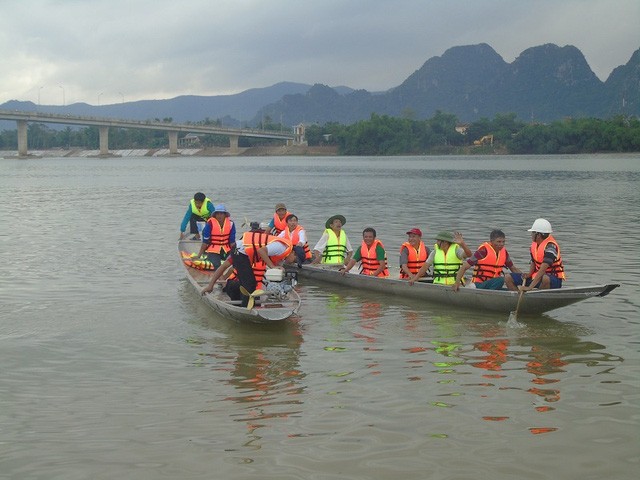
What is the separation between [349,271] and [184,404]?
6.80 m

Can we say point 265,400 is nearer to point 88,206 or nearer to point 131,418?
point 131,418

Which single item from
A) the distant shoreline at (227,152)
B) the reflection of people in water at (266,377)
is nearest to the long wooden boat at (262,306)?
the reflection of people in water at (266,377)

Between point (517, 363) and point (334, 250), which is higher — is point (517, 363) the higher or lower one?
the lower one

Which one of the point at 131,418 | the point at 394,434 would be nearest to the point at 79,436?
the point at 131,418

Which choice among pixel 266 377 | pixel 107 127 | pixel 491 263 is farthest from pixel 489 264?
pixel 107 127

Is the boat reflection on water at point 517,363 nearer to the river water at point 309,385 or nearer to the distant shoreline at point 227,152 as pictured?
the river water at point 309,385

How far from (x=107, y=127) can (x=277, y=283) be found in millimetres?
121714

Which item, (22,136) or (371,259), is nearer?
(371,259)

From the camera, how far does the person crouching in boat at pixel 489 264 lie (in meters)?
11.6

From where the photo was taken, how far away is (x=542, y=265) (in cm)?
1082

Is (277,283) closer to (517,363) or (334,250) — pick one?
(517,363)

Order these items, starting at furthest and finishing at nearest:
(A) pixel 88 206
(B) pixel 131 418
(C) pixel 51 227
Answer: (A) pixel 88 206 → (C) pixel 51 227 → (B) pixel 131 418

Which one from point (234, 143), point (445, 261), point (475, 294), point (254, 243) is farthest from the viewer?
point (234, 143)

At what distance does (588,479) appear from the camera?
20.0ft
